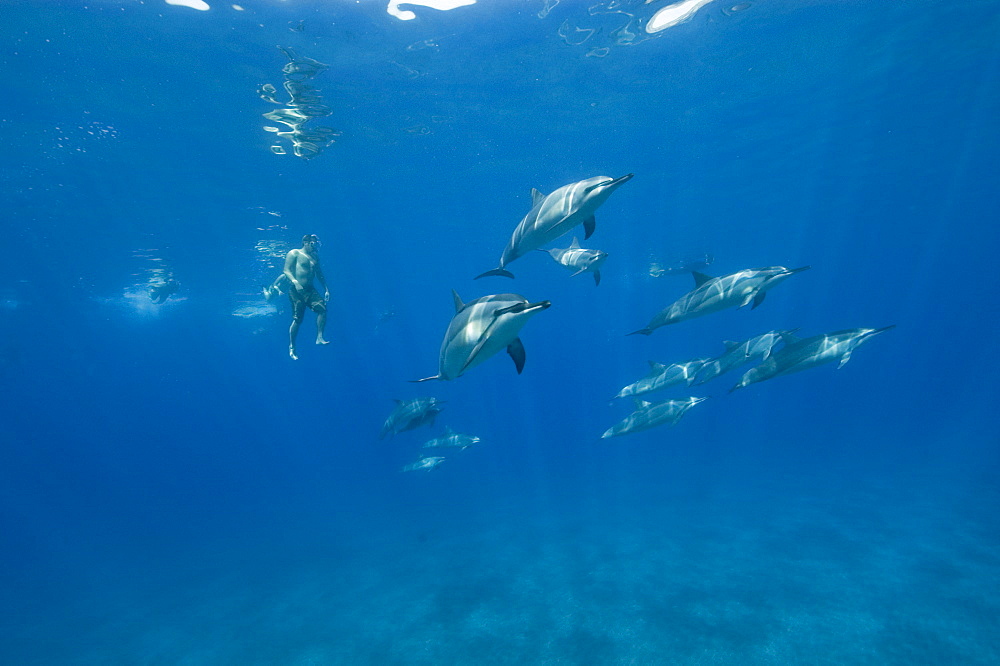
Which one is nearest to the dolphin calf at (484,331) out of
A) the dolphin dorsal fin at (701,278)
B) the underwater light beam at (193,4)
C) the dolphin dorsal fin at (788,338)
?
the dolphin dorsal fin at (701,278)

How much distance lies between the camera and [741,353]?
653 centimetres

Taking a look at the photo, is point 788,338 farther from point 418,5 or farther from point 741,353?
point 418,5

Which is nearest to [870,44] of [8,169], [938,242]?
[8,169]

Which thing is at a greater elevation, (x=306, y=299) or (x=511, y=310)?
(x=306, y=299)

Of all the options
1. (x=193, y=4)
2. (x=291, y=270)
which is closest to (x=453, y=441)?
(x=291, y=270)

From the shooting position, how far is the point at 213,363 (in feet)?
243

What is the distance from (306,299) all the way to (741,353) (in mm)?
6800

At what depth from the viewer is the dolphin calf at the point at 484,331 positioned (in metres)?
2.38

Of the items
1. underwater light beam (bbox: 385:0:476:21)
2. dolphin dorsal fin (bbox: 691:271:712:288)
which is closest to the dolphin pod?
dolphin dorsal fin (bbox: 691:271:712:288)

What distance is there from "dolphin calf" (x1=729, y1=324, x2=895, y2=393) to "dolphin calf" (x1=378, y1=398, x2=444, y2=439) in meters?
5.99

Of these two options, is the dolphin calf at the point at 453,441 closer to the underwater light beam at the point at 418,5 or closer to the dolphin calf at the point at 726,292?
the dolphin calf at the point at 726,292

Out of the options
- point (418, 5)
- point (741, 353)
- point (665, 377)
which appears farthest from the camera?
point (418, 5)

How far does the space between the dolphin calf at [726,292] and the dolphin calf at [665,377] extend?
2462 mm

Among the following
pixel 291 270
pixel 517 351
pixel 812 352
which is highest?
pixel 291 270
